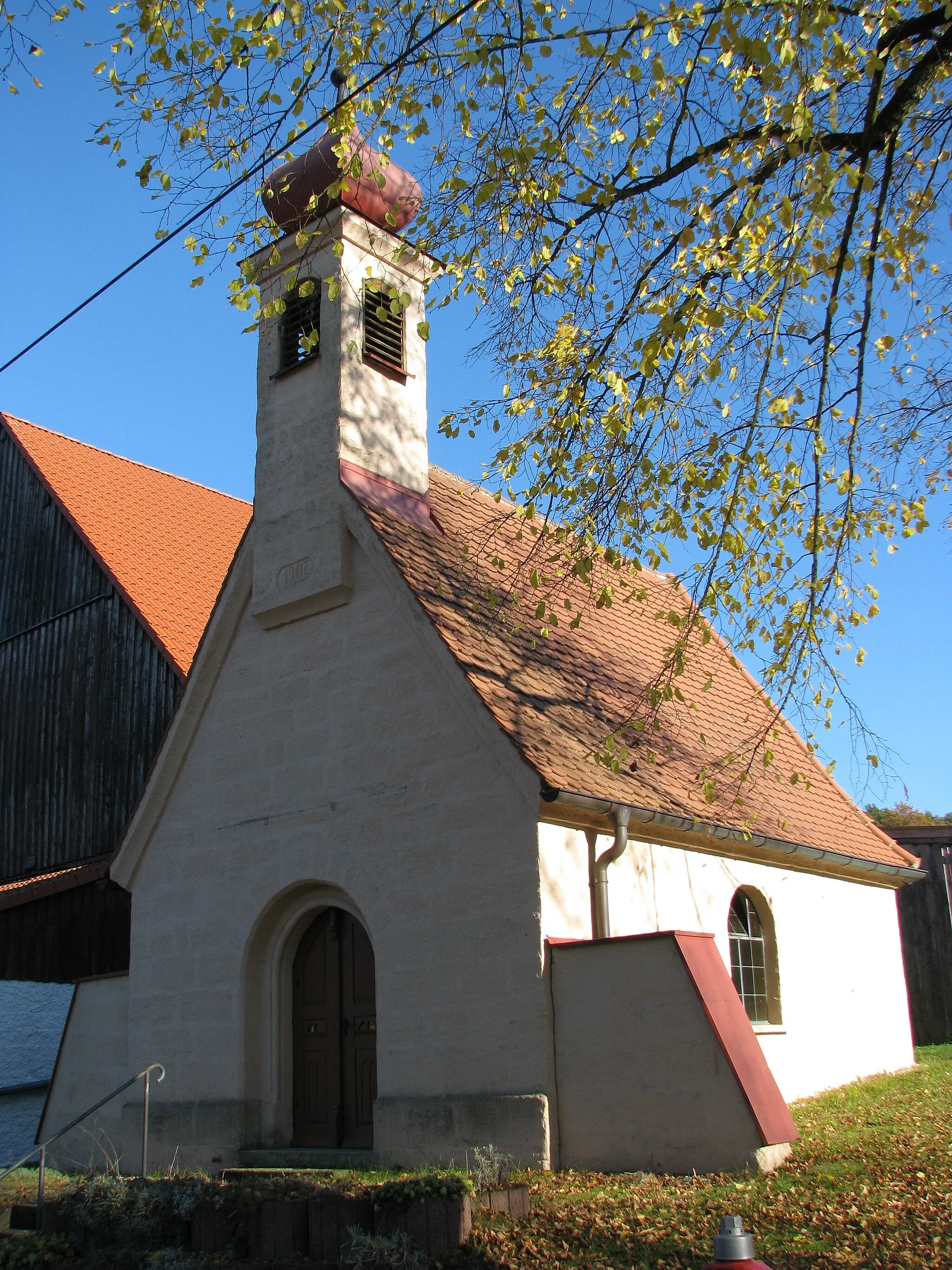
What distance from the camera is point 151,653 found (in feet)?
57.9

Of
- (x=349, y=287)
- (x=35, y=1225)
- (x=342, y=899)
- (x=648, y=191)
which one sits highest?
(x=349, y=287)

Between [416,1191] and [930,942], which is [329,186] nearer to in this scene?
[416,1191]

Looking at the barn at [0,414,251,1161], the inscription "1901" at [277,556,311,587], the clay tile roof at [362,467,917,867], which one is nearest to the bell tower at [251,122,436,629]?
the inscription "1901" at [277,556,311,587]

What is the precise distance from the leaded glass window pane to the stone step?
425 cm

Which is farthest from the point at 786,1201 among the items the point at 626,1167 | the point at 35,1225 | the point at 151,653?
the point at 151,653

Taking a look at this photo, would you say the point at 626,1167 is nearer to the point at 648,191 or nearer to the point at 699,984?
the point at 699,984

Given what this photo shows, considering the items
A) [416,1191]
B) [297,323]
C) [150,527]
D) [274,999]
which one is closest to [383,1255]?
[416,1191]

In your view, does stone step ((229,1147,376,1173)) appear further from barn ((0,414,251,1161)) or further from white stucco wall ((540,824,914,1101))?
barn ((0,414,251,1161))

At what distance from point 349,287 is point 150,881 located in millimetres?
6986

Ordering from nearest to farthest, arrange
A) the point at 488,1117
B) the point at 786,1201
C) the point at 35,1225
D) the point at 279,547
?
the point at 786,1201, the point at 35,1225, the point at 488,1117, the point at 279,547

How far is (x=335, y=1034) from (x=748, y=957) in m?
4.50

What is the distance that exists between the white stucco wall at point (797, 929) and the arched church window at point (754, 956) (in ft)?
0.30

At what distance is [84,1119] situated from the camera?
12711mm

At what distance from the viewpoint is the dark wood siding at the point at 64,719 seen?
53.4 ft
